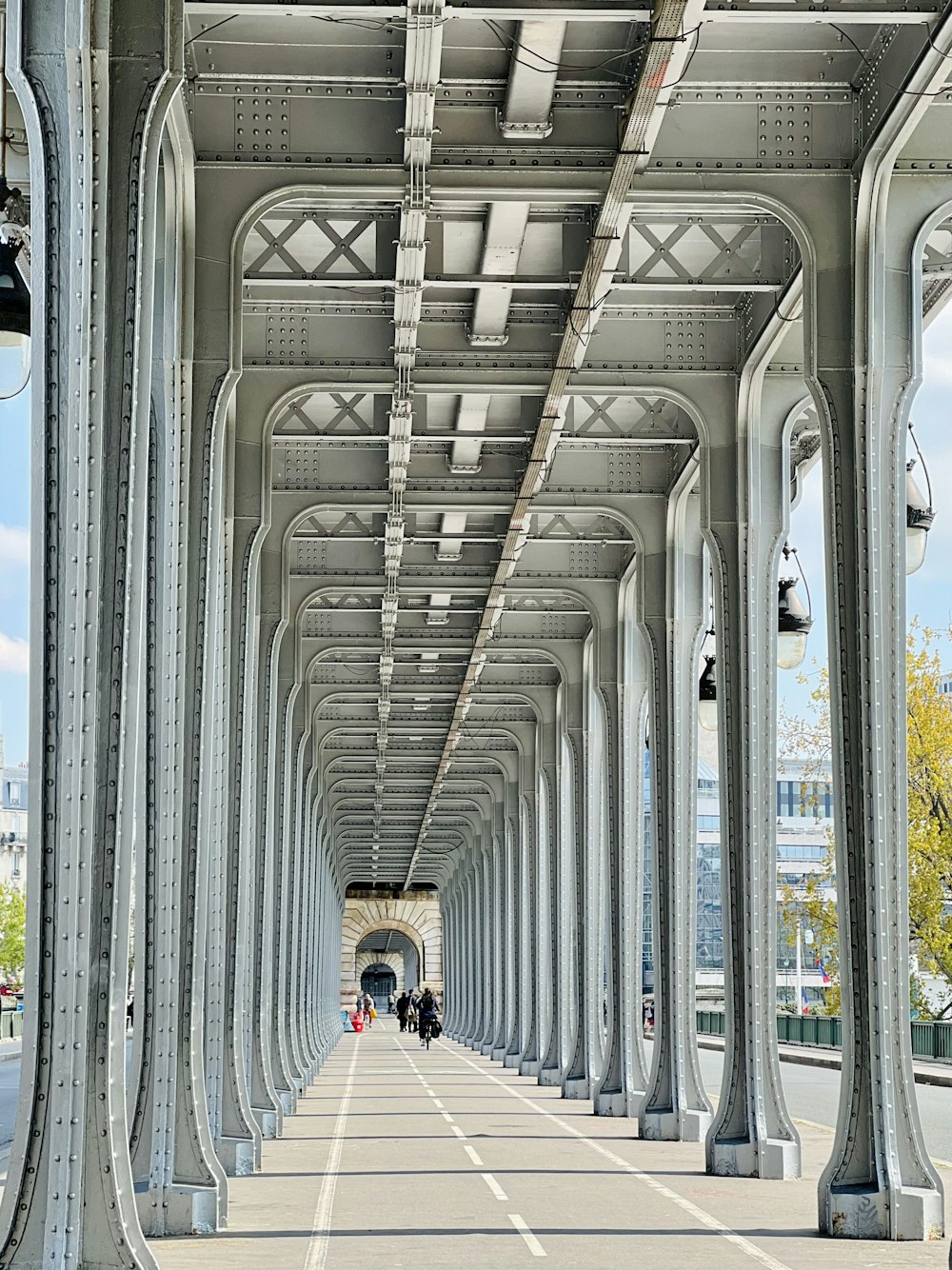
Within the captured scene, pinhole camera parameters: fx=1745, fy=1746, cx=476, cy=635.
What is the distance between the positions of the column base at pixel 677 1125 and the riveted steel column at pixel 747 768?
4315 millimetres

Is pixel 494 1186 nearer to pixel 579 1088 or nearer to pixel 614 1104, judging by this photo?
pixel 614 1104

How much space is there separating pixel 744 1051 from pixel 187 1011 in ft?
21.5

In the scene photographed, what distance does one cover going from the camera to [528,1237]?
44.9 ft

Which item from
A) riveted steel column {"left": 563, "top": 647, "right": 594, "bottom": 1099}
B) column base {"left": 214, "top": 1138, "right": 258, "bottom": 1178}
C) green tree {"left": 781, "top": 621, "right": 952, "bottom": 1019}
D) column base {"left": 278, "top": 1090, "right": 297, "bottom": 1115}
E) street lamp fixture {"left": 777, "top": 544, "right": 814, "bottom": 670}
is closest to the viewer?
column base {"left": 214, "top": 1138, "right": 258, "bottom": 1178}

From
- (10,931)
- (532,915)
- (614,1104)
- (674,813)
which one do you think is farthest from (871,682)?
(10,931)

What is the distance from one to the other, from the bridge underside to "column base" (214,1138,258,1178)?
13cm

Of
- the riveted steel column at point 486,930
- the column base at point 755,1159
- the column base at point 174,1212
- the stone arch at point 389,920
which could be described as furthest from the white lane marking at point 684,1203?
the stone arch at point 389,920

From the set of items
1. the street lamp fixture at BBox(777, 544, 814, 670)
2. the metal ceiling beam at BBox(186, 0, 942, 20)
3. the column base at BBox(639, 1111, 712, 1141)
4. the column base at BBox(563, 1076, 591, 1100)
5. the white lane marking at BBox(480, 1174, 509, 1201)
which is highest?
the metal ceiling beam at BBox(186, 0, 942, 20)

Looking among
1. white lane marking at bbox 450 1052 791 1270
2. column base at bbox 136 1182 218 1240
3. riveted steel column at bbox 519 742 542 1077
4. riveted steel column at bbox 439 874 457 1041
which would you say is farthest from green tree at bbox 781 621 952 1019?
riveted steel column at bbox 439 874 457 1041

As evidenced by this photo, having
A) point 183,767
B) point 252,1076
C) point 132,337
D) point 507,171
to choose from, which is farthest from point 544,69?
point 252,1076

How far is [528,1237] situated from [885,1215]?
111 inches

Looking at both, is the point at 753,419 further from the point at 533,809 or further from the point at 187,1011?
the point at 533,809

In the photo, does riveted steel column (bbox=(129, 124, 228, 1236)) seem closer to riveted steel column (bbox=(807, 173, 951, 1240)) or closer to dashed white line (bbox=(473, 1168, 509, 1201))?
dashed white line (bbox=(473, 1168, 509, 1201))

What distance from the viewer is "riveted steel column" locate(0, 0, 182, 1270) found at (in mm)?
9453
